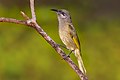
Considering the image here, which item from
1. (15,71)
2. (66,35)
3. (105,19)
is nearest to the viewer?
(66,35)

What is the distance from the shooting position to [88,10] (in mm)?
5414

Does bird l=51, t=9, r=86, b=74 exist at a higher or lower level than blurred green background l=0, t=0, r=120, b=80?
lower

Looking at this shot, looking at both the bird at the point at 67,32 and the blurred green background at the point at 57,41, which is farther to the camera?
the blurred green background at the point at 57,41

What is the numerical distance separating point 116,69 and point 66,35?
7.90 ft

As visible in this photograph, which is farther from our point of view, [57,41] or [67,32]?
[57,41]

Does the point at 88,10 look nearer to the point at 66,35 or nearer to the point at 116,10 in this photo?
the point at 116,10

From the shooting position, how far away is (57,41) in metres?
4.50

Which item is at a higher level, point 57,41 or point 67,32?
point 57,41

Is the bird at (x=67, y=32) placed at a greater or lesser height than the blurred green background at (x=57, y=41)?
lesser

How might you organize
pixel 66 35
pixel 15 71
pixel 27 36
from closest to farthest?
pixel 66 35 → pixel 15 71 → pixel 27 36

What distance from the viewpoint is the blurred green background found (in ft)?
14.6

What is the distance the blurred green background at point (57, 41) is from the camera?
4.46 meters

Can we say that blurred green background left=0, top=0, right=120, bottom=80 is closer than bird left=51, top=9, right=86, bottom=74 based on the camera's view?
No

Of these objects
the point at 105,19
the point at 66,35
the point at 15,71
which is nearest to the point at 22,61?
the point at 15,71
